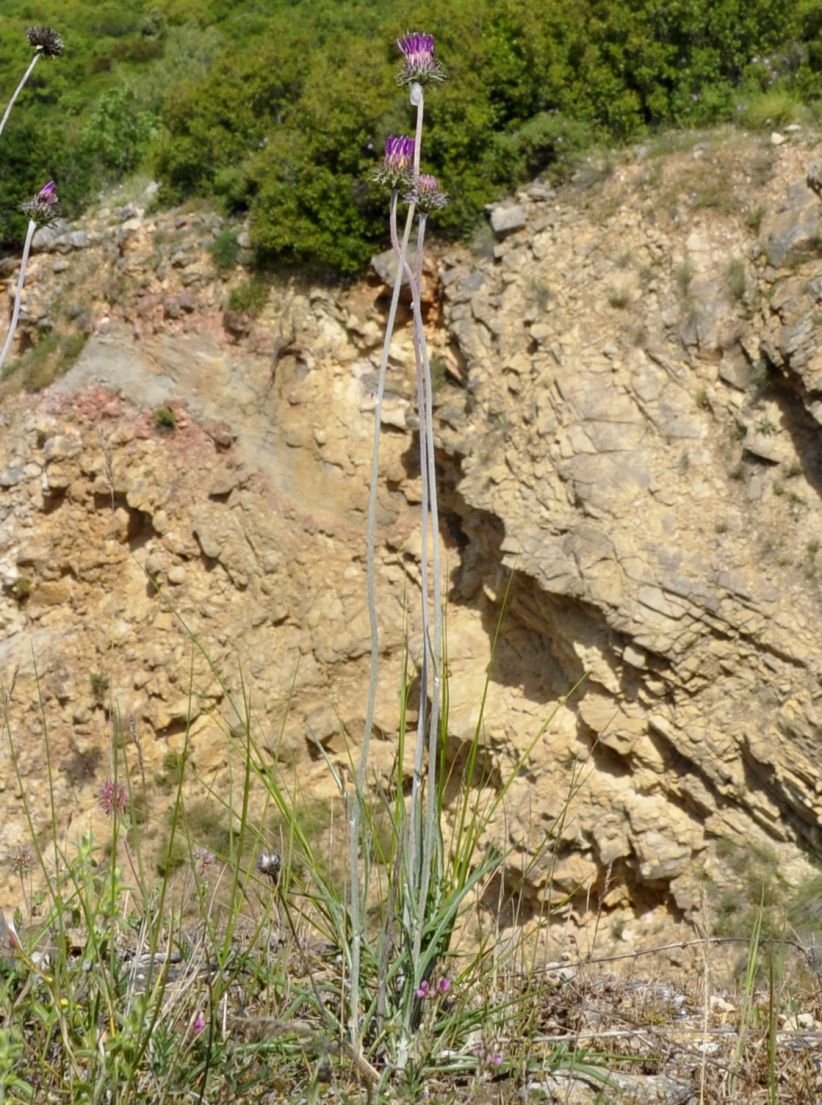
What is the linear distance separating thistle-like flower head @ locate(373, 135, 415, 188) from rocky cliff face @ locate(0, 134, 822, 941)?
4049mm

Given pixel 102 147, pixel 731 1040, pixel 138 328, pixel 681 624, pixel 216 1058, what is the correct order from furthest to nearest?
pixel 102 147 → pixel 138 328 → pixel 681 624 → pixel 731 1040 → pixel 216 1058

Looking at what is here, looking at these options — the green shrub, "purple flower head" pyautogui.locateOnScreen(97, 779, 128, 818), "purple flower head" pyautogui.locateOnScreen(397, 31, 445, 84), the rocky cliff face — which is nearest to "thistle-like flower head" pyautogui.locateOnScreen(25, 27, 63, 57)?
"purple flower head" pyautogui.locateOnScreen(397, 31, 445, 84)

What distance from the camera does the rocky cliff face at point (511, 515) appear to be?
7441mm

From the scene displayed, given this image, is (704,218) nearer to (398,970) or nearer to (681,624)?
(681,624)

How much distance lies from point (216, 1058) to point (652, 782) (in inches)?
223

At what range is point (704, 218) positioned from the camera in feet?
28.1

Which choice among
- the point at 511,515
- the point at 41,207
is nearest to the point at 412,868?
the point at 41,207

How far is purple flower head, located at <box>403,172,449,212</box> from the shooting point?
8.88 ft

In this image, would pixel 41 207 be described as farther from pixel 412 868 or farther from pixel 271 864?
pixel 412 868

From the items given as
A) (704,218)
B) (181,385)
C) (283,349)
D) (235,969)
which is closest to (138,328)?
(181,385)

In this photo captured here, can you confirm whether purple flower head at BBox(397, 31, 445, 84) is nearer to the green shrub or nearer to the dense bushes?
the dense bushes

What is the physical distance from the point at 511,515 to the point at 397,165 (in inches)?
218

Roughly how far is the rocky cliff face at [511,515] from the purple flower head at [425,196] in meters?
3.98

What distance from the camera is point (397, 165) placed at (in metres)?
2.82
